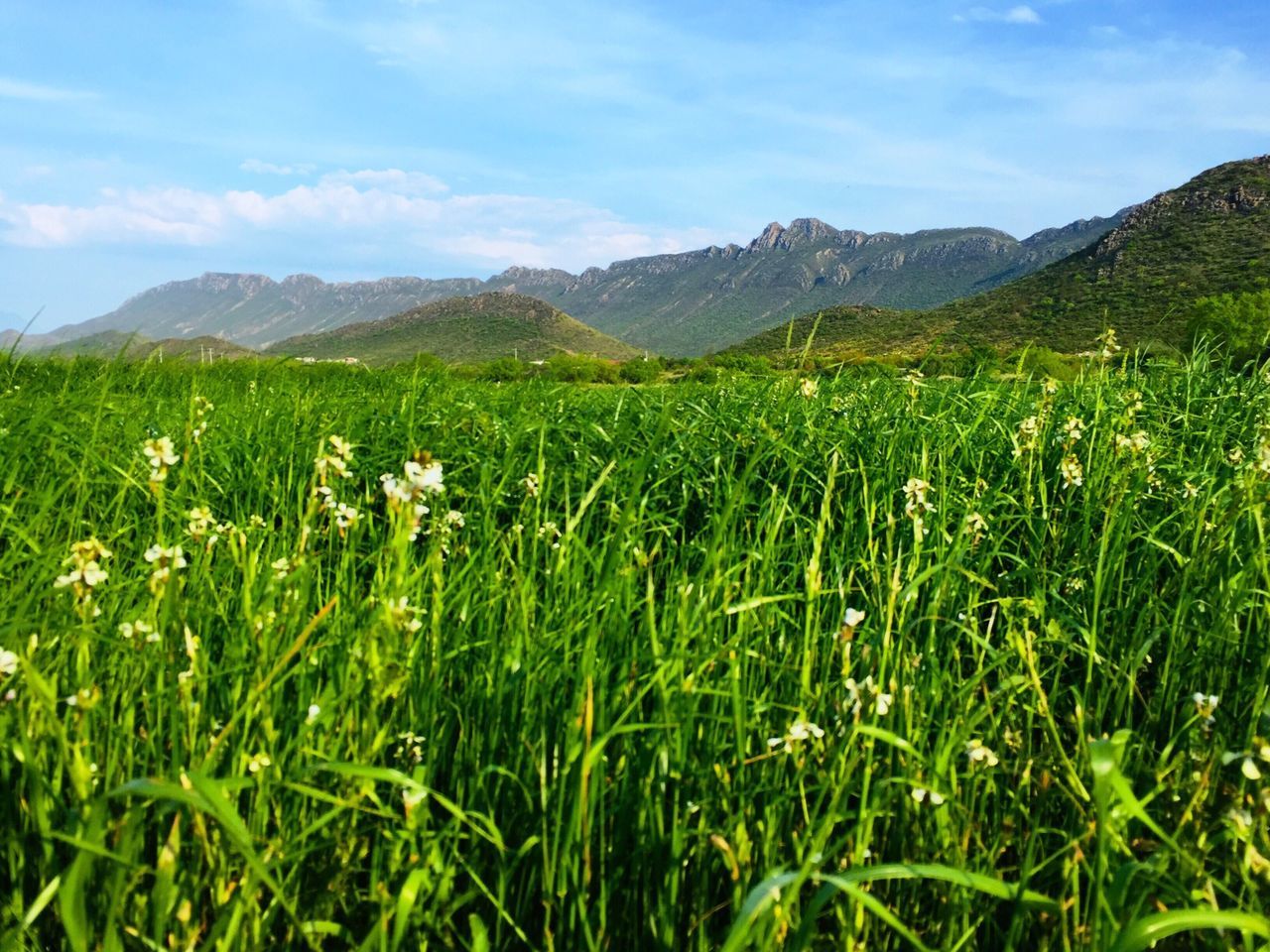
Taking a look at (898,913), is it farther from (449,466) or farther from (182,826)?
(449,466)

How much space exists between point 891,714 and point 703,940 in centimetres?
70

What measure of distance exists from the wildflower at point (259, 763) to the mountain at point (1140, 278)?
76.6m

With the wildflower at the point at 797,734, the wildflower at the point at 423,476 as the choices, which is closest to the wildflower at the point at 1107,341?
the wildflower at the point at 797,734

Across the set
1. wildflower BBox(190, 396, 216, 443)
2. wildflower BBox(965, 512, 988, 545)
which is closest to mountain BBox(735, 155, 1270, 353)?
wildflower BBox(190, 396, 216, 443)

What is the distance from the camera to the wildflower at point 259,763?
1770mm

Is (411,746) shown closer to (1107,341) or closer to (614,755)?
(614,755)

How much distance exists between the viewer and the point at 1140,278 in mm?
88500

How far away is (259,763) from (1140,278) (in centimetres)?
10303

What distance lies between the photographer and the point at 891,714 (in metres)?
2.09

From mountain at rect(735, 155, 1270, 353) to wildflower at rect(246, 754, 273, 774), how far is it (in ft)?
251

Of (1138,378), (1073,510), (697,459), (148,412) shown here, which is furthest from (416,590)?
(1138,378)

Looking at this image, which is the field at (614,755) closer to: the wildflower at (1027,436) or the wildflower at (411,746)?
the wildflower at (411,746)

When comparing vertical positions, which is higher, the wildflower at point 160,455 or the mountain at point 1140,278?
the mountain at point 1140,278

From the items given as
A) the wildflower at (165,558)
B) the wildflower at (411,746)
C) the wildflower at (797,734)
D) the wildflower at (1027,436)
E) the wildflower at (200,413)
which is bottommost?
the wildflower at (411,746)
